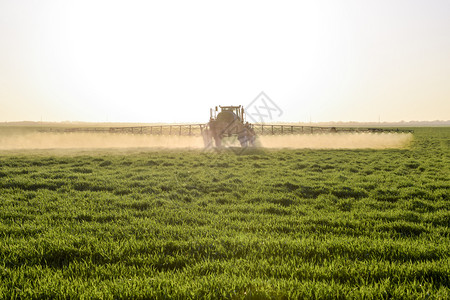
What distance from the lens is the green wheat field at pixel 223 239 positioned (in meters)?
3.36

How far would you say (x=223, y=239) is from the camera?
495cm

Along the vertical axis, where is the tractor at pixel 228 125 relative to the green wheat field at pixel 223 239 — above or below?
→ above

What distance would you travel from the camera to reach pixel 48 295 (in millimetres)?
3293

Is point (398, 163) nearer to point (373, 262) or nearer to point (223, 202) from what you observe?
point (223, 202)

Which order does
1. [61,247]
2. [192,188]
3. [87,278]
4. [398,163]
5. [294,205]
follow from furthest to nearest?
[398,163], [192,188], [294,205], [61,247], [87,278]

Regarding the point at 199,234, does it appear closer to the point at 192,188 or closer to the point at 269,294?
the point at 269,294

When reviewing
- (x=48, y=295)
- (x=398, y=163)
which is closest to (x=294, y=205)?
(x=48, y=295)

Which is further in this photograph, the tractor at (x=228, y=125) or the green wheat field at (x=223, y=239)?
the tractor at (x=228, y=125)

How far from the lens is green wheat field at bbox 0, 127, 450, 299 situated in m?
3.36

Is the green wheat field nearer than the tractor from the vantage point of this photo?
Yes

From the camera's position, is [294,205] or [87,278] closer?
[87,278]

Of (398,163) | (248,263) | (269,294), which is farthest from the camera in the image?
(398,163)

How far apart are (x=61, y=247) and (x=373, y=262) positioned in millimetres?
4882

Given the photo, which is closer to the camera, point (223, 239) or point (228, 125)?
point (223, 239)
